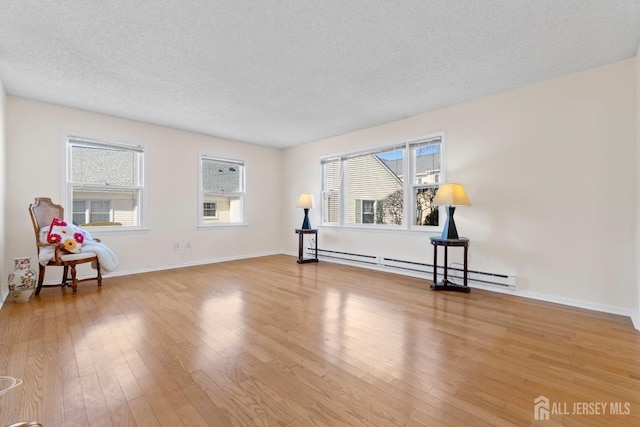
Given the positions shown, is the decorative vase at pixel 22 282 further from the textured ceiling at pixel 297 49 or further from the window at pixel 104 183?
the textured ceiling at pixel 297 49

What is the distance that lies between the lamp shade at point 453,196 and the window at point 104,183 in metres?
4.66

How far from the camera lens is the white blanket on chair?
11.0 feet

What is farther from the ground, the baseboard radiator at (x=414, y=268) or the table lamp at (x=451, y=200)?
the table lamp at (x=451, y=200)

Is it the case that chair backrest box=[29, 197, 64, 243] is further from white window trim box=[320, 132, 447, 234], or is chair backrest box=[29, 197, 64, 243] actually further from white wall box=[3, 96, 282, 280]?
white window trim box=[320, 132, 447, 234]

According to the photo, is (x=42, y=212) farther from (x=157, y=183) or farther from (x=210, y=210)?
(x=210, y=210)

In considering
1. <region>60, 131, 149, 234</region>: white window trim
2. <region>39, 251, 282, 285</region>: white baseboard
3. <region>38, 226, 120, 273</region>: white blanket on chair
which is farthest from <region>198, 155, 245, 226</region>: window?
<region>38, 226, 120, 273</region>: white blanket on chair

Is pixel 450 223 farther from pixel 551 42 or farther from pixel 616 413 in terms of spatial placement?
pixel 616 413

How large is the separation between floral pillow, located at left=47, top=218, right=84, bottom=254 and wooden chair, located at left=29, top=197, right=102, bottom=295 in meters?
0.05

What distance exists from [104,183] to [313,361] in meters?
4.36

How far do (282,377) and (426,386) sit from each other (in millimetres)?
858

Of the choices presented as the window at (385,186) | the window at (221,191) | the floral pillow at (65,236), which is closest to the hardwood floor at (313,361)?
the floral pillow at (65,236)

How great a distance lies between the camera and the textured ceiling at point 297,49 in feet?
6.78

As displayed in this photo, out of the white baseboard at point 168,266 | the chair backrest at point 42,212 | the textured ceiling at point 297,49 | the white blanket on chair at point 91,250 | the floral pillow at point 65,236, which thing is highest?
the textured ceiling at point 297,49

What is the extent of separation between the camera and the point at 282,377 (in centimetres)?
172
